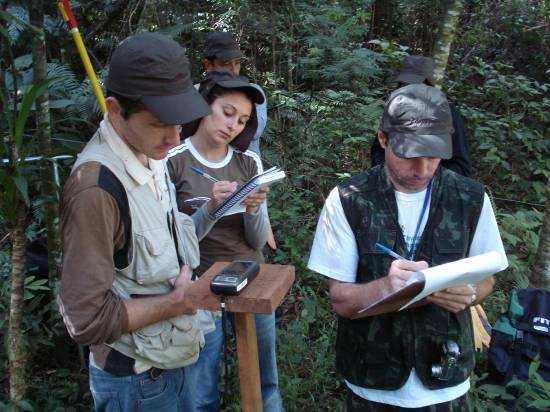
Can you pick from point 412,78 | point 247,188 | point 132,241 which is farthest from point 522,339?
point 132,241

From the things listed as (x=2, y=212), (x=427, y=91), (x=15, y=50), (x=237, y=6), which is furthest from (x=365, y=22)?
(x=2, y=212)

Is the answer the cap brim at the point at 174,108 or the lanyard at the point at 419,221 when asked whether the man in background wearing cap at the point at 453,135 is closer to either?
the lanyard at the point at 419,221

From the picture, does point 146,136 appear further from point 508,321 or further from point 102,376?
point 508,321

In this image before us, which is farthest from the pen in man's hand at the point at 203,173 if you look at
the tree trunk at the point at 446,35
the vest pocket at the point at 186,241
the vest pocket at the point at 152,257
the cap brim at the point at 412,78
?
the tree trunk at the point at 446,35

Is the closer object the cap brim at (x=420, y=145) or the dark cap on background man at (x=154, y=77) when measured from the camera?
the dark cap on background man at (x=154, y=77)

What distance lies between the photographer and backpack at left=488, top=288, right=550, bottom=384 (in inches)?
114

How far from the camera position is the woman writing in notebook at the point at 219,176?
2.42 m

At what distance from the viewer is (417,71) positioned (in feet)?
11.4

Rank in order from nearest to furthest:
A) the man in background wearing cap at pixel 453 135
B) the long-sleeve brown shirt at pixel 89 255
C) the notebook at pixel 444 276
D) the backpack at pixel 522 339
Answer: the long-sleeve brown shirt at pixel 89 255 < the notebook at pixel 444 276 < the backpack at pixel 522 339 < the man in background wearing cap at pixel 453 135

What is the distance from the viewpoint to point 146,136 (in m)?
1.49

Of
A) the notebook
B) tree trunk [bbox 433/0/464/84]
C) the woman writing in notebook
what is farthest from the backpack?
tree trunk [bbox 433/0/464/84]

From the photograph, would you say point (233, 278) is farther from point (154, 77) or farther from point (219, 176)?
point (219, 176)

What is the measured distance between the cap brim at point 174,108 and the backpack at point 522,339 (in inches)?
95.3

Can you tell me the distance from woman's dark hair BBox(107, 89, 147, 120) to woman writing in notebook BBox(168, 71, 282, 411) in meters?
0.90
